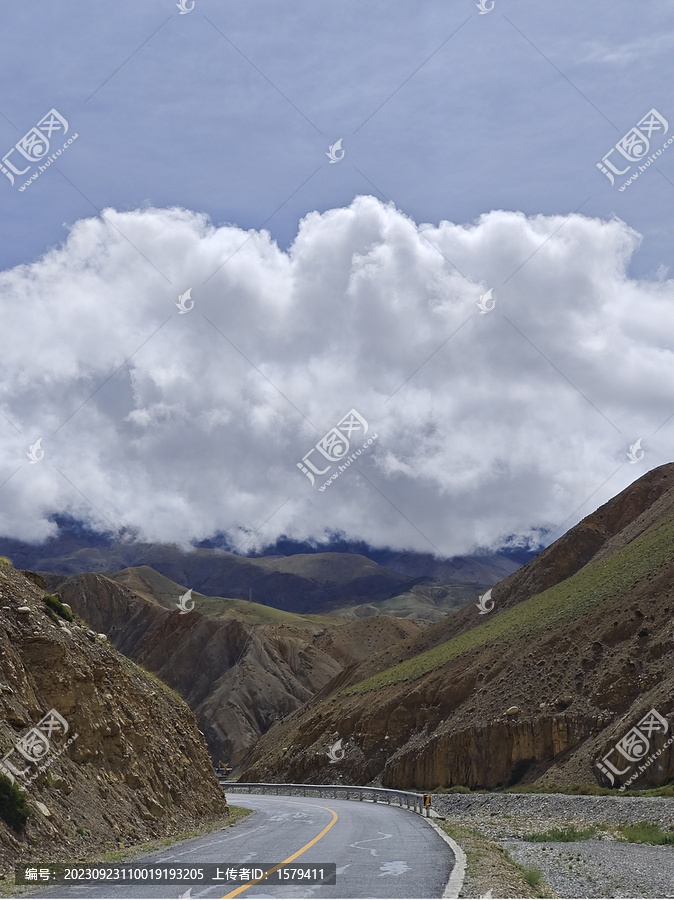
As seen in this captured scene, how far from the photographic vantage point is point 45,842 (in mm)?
14945

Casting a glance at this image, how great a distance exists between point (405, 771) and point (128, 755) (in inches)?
1814

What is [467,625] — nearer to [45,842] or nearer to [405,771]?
[405,771]

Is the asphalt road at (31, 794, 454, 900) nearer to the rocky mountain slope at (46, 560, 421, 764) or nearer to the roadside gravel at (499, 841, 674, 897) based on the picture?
the roadside gravel at (499, 841, 674, 897)

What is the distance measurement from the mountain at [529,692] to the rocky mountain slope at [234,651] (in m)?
30.5

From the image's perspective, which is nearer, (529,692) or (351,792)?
(351,792)

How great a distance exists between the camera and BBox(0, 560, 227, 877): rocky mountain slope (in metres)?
16.3
